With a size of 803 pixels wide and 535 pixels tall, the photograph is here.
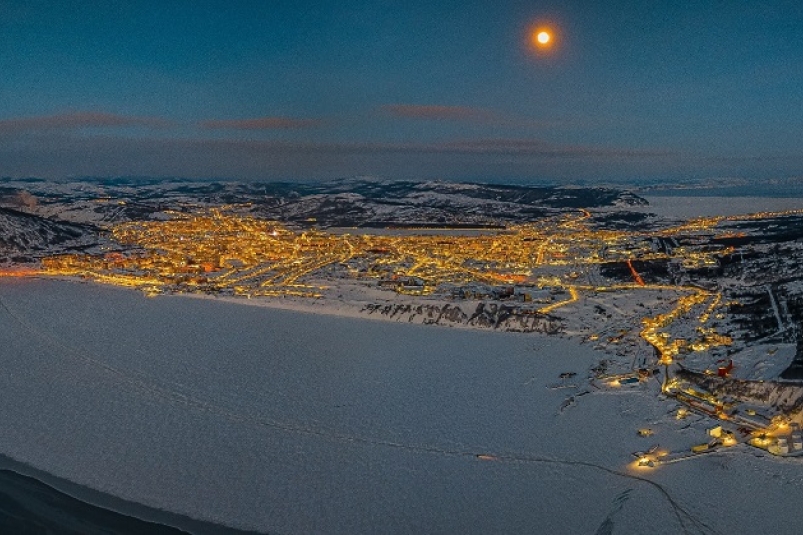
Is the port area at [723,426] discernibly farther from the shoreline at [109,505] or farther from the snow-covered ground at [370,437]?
the shoreline at [109,505]

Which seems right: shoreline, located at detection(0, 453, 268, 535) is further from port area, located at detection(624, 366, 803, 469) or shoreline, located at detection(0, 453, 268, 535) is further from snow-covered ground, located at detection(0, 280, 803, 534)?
port area, located at detection(624, 366, 803, 469)

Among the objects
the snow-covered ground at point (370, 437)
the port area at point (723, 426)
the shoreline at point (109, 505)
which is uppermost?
the port area at point (723, 426)

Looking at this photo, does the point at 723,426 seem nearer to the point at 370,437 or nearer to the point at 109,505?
the point at 370,437

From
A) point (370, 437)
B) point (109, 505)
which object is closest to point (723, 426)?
point (370, 437)

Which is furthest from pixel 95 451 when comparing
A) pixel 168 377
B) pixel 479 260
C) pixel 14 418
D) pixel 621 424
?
pixel 479 260

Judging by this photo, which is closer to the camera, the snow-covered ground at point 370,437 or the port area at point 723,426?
the snow-covered ground at point 370,437

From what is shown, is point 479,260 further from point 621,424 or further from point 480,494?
point 480,494

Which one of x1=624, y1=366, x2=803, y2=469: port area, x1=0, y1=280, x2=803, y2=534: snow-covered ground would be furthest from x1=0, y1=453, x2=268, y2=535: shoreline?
x1=624, y1=366, x2=803, y2=469: port area

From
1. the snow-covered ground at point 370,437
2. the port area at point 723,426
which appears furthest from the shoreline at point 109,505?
the port area at point 723,426
